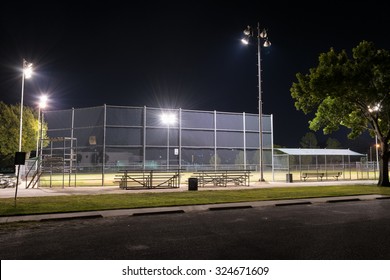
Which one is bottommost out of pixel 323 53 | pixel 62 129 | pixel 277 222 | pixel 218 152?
pixel 277 222

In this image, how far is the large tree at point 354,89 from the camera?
78.3 ft

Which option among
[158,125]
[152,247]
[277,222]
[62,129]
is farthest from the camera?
[62,129]

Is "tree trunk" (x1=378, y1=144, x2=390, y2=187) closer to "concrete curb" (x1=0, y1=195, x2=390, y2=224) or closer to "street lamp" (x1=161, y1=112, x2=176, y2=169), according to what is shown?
"concrete curb" (x1=0, y1=195, x2=390, y2=224)

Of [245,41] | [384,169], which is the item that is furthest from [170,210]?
[245,41]

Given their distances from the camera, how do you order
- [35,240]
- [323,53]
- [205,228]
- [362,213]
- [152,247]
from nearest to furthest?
[152,247] → [35,240] → [205,228] → [362,213] → [323,53]

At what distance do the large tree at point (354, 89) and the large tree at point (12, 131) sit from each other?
143ft

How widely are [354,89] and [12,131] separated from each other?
48962 mm

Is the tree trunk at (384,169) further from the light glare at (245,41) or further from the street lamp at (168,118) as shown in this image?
the street lamp at (168,118)

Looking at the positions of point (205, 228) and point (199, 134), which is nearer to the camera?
point (205, 228)

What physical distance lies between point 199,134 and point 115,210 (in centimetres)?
2891

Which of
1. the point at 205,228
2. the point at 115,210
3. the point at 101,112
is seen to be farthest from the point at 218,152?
the point at 205,228

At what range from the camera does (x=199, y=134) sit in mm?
42094

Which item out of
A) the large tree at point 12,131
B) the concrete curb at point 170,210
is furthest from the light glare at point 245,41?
the large tree at point 12,131

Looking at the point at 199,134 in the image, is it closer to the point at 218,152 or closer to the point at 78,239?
the point at 218,152
